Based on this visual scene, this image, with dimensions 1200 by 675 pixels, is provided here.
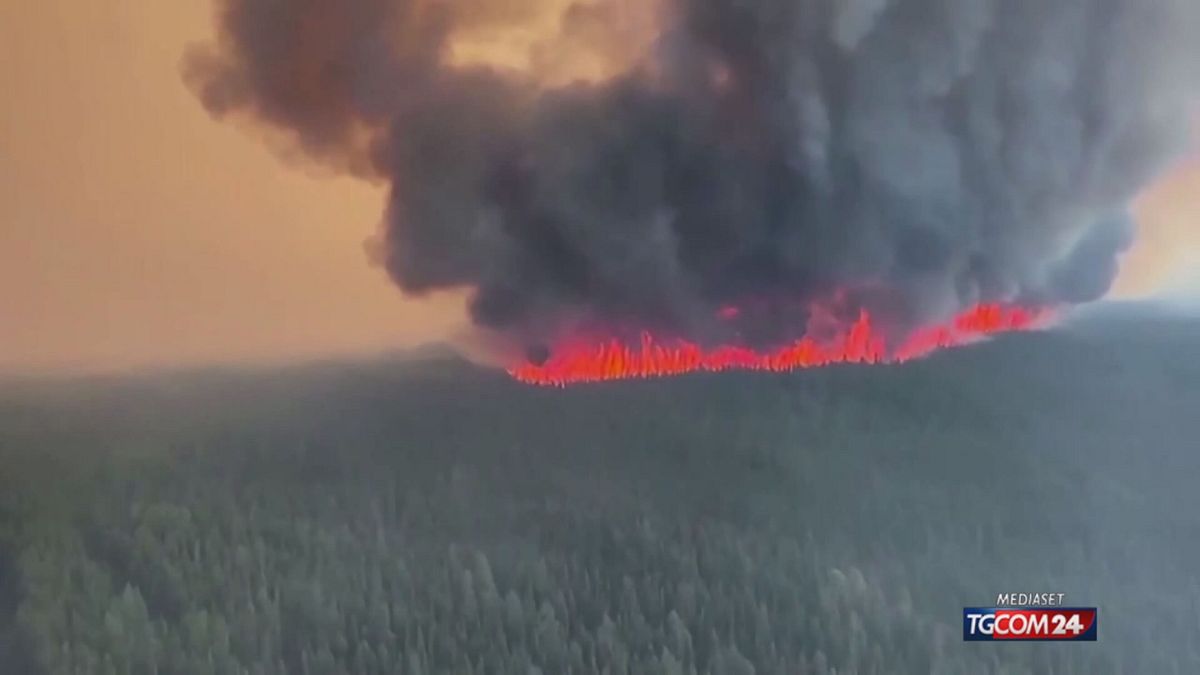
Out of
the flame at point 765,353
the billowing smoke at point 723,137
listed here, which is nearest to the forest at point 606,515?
the flame at point 765,353

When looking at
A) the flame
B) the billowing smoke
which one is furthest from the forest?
the billowing smoke

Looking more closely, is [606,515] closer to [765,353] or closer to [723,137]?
[765,353]

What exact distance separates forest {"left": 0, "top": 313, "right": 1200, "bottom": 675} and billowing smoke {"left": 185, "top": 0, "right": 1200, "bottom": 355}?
4.8 inches

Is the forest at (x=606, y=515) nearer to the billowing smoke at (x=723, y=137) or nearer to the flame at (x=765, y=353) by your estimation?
the flame at (x=765, y=353)

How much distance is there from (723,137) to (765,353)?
0.96 ft

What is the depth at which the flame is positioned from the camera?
1321mm

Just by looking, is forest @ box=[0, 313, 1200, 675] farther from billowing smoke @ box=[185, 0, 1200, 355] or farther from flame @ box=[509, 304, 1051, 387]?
billowing smoke @ box=[185, 0, 1200, 355]

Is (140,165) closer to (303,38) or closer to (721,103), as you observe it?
(303,38)

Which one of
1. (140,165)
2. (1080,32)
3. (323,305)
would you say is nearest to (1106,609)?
(1080,32)

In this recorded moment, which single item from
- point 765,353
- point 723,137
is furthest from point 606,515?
point 723,137

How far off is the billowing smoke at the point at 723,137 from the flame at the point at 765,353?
3 cm

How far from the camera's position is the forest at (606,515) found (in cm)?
129

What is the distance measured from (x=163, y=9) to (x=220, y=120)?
6.2 inches

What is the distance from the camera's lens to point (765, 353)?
134 centimetres
